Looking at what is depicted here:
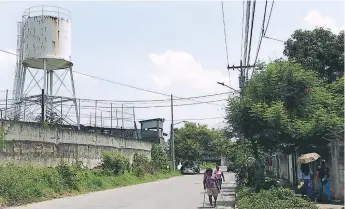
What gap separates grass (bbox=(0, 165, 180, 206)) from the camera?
18.9 meters

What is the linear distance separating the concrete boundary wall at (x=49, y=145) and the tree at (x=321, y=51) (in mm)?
15413

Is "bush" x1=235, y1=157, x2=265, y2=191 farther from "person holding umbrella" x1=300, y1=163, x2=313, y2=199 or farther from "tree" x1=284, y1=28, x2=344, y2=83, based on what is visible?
"tree" x1=284, y1=28, x2=344, y2=83

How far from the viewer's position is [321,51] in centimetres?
2862

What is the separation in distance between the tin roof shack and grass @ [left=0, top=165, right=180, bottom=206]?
29.6 meters

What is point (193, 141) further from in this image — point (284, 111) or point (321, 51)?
point (284, 111)

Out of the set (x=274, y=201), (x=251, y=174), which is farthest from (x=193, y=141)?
(x=274, y=201)

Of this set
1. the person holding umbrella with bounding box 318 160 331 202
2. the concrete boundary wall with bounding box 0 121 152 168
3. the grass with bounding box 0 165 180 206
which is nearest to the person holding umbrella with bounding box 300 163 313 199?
the person holding umbrella with bounding box 318 160 331 202

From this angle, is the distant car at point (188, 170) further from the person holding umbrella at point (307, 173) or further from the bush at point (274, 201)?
the bush at point (274, 201)

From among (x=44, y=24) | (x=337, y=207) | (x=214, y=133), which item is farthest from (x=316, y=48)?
(x=214, y=133)

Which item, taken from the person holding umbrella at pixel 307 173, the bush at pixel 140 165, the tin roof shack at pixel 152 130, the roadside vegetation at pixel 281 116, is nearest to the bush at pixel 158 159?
→ the bush at pixel 140 165

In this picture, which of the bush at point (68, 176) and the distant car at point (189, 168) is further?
the distant car at point (189, 168)

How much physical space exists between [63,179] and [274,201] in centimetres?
1388

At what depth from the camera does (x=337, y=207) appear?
1436 cm

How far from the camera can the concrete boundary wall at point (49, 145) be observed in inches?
898
